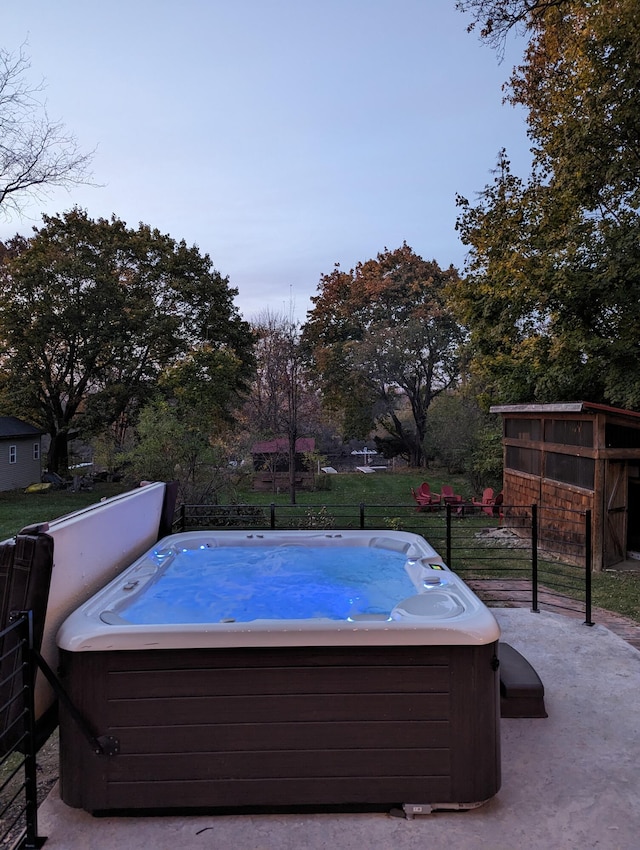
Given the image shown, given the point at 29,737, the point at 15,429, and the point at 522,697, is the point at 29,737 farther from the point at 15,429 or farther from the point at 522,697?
the point at 15,429

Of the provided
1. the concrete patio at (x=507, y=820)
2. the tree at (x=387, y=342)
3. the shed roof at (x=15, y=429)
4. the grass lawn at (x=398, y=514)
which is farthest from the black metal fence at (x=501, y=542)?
the shed roof at (x=15, y=429)

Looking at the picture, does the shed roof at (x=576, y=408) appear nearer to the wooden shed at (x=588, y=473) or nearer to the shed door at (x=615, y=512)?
the wooden shed at (x=588, y=473)

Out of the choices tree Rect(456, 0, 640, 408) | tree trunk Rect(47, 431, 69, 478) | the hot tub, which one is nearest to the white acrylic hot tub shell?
the hot tub

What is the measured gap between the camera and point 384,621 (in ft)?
7.38

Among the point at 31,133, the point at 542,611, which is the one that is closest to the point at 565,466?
the point at 542,611

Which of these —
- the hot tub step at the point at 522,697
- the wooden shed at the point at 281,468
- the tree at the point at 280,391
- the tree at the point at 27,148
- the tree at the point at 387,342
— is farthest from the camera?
the tree at the point at 387,342

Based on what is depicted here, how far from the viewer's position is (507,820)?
2088mm

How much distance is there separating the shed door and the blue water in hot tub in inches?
162

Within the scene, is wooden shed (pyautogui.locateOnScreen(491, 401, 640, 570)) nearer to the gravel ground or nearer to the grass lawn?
the grass lawn

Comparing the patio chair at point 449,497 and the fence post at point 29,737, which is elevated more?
the fence post at point 29,737

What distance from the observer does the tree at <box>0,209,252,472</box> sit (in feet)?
52.3

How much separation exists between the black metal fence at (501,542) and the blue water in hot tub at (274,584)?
646mm

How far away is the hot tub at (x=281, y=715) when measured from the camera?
6.91 feet

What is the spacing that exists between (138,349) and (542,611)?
15.3 metres
